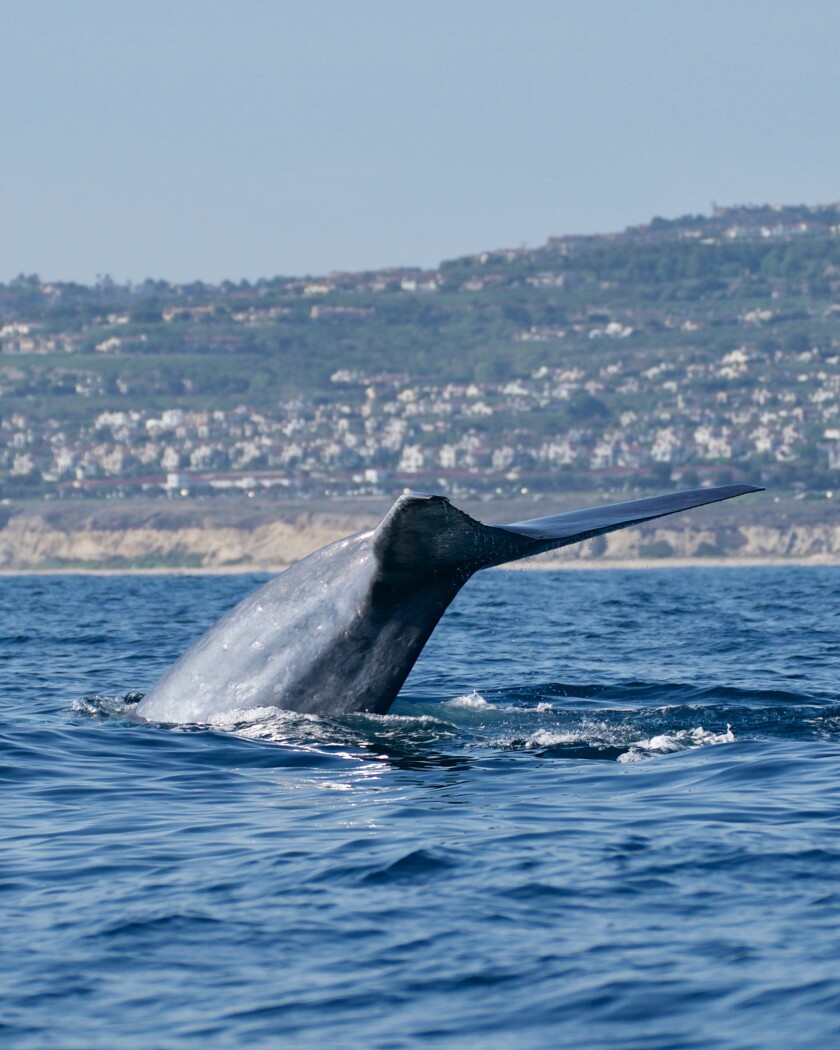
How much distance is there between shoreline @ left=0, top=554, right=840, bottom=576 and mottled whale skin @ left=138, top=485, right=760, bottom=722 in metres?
102

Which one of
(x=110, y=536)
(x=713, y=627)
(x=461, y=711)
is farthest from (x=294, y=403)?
(x=461, y=711)

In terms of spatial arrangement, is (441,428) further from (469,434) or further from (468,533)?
Result: (468,533)

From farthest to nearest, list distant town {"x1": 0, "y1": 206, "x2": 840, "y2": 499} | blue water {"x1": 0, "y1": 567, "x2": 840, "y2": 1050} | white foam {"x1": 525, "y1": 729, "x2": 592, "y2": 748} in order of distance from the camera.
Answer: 1. distant town {"x1": 0, "y1": 206, "x2": 840, "y2": 499}
2. white foam {"x1": 525, "y1": 729, "x2": 592, "y2": 748}
3. blue water {"x1": 0, "y1": 567, "x2": 840, "y2": 1050}

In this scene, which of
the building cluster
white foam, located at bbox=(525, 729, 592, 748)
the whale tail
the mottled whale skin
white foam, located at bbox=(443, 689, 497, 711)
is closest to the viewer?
the whale tail

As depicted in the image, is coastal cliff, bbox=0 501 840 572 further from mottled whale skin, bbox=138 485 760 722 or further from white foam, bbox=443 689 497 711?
mottled whale skin, bbox=138 485 760 722

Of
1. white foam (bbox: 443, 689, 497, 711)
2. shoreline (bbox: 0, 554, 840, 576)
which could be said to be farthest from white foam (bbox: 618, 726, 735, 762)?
shoreline (bbox: 0, 554, 840, 576)

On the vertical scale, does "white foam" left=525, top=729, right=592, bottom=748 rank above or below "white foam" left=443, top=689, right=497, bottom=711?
above

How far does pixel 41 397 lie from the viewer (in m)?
190

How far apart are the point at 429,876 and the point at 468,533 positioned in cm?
221

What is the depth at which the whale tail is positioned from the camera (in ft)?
34.2

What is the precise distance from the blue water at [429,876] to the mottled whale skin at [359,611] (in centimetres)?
25

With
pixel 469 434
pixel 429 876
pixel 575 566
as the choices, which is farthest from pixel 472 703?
pixel 469 434

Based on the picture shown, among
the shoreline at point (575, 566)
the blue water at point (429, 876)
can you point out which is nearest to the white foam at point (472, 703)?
the blue water at point (429, 876)

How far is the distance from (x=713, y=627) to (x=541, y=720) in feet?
50.6
